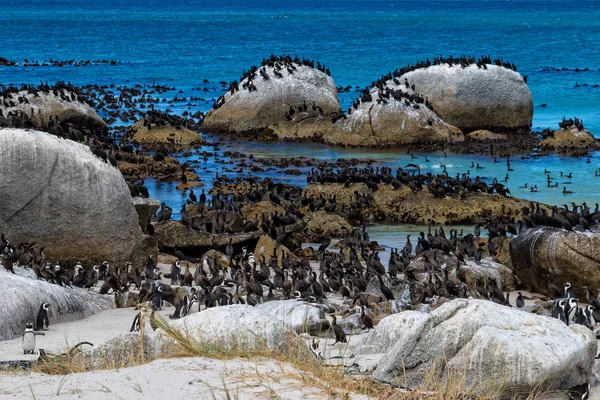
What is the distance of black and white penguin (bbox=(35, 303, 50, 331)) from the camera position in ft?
39.2

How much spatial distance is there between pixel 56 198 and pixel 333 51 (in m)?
64.2

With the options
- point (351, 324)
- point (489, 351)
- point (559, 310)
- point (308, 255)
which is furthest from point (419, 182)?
point (489, 351)

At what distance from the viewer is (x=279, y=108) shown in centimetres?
3650

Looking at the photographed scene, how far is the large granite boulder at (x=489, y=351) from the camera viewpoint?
25.6ft

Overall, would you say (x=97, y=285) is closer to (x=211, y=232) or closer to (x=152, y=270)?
(x=152, y=270)

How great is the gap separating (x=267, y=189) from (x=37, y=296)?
42.8ft

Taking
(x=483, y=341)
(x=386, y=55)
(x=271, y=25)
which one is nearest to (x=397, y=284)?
(x=483, y=341)

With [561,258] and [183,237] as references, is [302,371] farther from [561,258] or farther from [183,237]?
[183,237]

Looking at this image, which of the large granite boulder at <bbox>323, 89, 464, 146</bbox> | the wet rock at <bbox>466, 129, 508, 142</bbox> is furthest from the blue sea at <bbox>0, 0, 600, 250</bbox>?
the wet rock at <bbox>466, 129, 508, 142</bbox>

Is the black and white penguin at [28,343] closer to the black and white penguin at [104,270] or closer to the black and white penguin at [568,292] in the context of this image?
the black and white penguin at [104,270]

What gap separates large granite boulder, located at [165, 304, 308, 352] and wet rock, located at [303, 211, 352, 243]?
12301 mm

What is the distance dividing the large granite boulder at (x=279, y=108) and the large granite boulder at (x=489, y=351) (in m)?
27.6

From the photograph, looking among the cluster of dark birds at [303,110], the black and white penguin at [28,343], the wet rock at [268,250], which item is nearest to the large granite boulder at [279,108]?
the cluster of dark birds at [303,110]

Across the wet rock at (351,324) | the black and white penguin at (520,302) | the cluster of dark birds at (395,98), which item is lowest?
the black and white penguin at (520,302)
